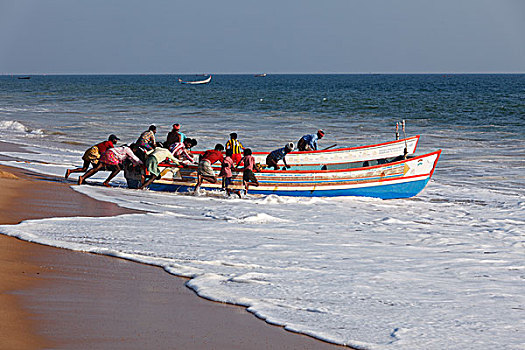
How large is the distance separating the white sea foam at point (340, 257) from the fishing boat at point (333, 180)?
568 mm

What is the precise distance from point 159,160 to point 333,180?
13.5 ft

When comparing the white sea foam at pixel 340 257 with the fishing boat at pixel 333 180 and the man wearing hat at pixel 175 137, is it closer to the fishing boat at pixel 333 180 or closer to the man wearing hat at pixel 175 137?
the fishing boat at pixel 333 180

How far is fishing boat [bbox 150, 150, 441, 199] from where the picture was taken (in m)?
15.2

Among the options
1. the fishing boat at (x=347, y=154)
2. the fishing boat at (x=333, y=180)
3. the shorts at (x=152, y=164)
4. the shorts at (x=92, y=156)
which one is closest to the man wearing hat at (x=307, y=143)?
the fishing boat at (x=347, y=154)

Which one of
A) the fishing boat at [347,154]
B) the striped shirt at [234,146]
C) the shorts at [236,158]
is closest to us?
the shorts at [236,158]

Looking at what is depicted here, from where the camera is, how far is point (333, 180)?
1536cm

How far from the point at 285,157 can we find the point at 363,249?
6.34 metres

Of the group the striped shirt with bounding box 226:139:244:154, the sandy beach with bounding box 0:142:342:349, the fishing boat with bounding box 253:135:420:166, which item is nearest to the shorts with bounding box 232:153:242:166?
the striped shirt with bounding box 226:139:244:154

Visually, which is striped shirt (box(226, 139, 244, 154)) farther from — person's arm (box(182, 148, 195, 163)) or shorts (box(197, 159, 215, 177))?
person's arm (box(182, 148, 195, 163))

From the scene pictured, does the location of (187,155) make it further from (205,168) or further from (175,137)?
(205,168)

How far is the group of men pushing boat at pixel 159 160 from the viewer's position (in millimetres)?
14961

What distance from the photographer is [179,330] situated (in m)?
5.93

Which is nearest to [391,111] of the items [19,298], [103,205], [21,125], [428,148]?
[428,148]

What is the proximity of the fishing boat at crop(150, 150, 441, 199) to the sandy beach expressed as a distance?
22.3 ft
